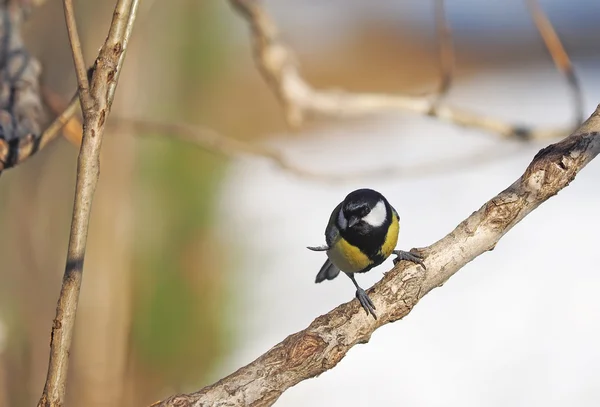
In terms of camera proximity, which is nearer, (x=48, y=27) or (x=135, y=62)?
(x=48, y=27)

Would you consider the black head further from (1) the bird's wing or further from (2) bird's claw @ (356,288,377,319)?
(2) bird's claw @ (356,288,377,319)

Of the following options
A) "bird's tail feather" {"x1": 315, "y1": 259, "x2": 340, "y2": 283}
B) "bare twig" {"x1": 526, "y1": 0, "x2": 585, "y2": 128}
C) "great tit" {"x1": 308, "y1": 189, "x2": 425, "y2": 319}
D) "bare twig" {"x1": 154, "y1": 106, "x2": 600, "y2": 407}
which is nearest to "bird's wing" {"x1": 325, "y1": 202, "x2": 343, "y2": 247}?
"great tit" {"x1": 308, "y1": 189, "x2": 425, "y2": 319}

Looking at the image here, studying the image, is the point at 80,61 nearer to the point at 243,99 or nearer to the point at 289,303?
the point at 289,303

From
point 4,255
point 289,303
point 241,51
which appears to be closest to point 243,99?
point 241,51

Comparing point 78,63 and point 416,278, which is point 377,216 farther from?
point 78,63

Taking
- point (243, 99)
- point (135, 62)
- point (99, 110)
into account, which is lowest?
point (99, 110)

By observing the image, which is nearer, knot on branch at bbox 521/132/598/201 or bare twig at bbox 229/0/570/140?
knot on branch at bbox 521/132/598/201

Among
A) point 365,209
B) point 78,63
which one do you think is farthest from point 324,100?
point 78,63
